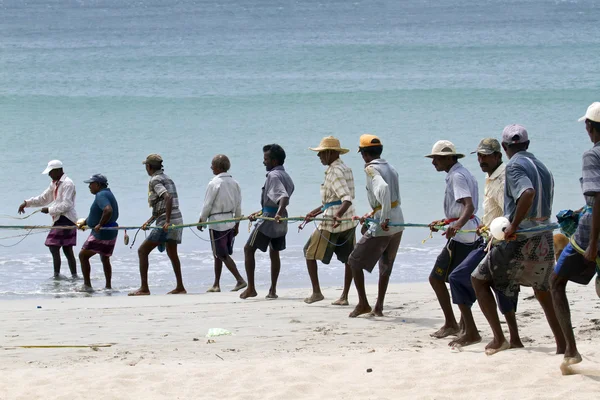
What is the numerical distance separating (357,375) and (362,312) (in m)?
2.44

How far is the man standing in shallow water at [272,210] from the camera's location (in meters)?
9.85

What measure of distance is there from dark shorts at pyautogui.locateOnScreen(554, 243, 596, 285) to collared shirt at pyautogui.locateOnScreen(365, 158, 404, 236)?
2.63 metres

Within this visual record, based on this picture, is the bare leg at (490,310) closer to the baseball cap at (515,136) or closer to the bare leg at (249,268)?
the baseball cap at (515,136)

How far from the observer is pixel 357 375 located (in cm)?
624

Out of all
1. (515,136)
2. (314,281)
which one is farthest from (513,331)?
(314,281)

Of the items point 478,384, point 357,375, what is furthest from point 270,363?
point 478,384

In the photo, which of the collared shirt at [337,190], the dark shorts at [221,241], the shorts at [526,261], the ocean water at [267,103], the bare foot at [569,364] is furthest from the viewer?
the ocean water at [267,103]

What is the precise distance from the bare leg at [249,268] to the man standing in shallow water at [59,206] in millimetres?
2708

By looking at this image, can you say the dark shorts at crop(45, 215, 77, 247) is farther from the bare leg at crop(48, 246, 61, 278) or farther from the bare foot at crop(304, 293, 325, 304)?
the bare foot at crop(304, 293, 325, 304)

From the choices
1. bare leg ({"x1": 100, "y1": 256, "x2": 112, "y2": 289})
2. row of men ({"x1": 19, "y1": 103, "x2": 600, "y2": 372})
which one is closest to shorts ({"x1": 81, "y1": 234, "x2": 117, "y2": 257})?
row of men ({"x1": 19, "y1": 103, "x2": 600, "y2": 372})

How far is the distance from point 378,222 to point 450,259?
1.00 meters

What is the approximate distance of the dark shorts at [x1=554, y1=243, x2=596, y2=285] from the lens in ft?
18.5

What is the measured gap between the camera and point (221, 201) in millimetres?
10734

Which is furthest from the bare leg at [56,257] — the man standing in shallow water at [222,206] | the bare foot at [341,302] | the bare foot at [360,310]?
the bare foot at [360,310]
